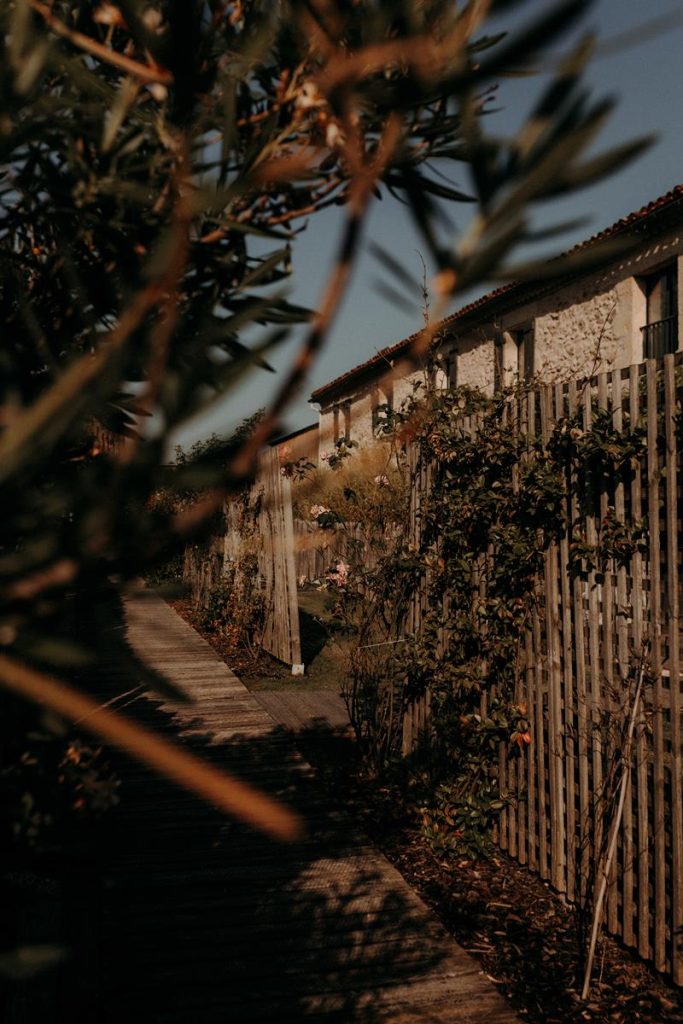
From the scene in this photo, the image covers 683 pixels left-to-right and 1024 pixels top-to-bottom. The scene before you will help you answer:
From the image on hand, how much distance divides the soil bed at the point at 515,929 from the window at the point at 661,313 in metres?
7.55

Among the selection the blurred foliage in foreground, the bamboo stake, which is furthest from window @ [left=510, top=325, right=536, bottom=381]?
the blurred foliage in foreground

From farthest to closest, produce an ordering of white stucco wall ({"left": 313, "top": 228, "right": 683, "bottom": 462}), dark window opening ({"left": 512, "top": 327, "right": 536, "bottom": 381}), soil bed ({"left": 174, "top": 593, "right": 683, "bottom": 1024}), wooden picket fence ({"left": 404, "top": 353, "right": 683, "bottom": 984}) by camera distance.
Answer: dark window opening ({"left": 512, "top": 327, "right": 536, "bottom": 381})
white stucco wall ({"left": 313, "top": 228, "right": 683, "bottom": 462})
wooden picket fence ({"left": 404, "top": 353, "right": 683, "bottom": 984})
soil bed ({"left": 174, "top": 593, "right": 683, "bottom": 1024})

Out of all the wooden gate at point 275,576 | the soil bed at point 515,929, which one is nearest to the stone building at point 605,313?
the wooden gate at point 275,576

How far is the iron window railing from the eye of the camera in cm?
1057

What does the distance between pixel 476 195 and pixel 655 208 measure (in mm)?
10553

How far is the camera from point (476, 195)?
51 cm

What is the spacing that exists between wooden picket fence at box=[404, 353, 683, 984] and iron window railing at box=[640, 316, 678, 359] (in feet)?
24.0

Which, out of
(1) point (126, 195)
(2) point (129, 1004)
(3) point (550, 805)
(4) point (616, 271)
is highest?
(4) point (616, 271)

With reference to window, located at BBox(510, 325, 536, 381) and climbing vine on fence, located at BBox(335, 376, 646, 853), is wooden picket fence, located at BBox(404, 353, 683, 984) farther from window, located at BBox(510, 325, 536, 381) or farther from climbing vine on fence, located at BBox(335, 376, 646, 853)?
window, located at BBox(510, 325, 536, 381)

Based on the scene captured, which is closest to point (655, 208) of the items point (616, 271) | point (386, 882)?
point (616, 271)

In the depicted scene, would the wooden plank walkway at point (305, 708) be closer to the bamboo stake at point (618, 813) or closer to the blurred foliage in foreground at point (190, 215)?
the bamboo stake at point (618, 813)

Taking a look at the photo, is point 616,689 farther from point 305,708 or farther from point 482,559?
point 305,708

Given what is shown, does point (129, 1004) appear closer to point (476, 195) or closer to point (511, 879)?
point (511, 879)

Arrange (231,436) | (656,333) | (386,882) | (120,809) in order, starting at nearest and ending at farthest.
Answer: (231,436)
(386,882)
(120,809)
(656,333)
